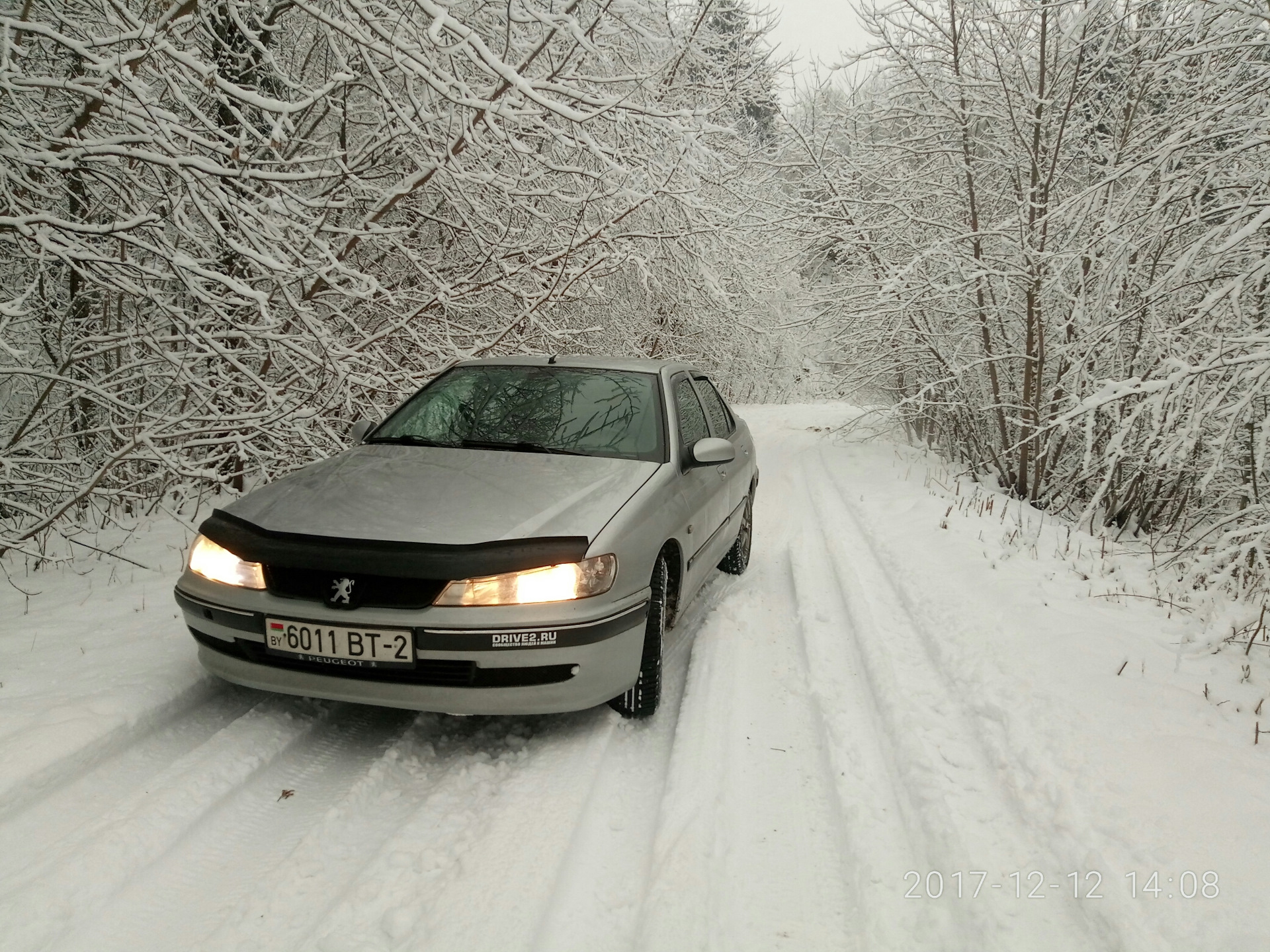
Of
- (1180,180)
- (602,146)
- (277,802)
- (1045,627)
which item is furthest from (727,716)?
(602,146)

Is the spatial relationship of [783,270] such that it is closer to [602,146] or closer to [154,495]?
[602,146]

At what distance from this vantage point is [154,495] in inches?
228

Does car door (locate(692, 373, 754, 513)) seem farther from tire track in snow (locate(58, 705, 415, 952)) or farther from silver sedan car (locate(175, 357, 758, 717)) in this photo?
tire track in snow (locate(58, 705, 415, 952))

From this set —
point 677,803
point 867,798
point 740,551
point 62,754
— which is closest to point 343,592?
point 62,754

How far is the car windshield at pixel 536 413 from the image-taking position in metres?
3.98

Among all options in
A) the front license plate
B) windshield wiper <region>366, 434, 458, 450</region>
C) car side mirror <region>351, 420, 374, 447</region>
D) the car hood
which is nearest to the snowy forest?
car side mirror <region>351, 420, 374, 447</region>

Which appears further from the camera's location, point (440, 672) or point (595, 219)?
point (595, 219)

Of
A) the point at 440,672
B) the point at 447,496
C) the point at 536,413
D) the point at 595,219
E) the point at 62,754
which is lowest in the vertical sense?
the point at 62,754

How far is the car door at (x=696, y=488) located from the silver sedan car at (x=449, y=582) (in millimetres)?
228

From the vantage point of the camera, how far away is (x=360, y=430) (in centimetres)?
438

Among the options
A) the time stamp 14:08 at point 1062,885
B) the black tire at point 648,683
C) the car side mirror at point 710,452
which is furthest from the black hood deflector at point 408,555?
the time stamp 14:08 at point 1062,885

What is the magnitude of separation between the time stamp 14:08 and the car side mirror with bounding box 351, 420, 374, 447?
133 inches

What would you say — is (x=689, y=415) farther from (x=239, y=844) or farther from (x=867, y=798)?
(x=239, y=844)

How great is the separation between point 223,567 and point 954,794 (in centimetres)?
280
